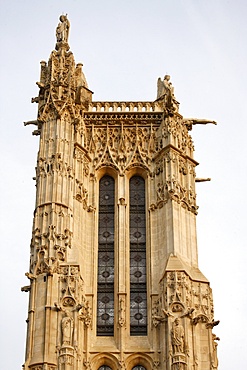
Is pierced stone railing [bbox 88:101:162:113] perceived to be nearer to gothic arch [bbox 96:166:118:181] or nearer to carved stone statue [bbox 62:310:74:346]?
gothic arch [bbox 96:166:118:181]

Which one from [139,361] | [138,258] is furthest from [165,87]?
[139,361]

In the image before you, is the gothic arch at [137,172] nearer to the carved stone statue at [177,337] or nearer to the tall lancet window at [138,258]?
the tall lancet window at [138,258]

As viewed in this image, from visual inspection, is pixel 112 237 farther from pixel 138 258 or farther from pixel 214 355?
pixel 214 355

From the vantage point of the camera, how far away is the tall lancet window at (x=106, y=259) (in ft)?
102

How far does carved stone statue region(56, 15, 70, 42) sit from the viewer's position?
36781mm

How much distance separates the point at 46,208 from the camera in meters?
31.1

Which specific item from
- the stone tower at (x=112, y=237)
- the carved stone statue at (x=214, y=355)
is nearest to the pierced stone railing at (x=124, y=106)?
the stone tower at (x=112, y=237)

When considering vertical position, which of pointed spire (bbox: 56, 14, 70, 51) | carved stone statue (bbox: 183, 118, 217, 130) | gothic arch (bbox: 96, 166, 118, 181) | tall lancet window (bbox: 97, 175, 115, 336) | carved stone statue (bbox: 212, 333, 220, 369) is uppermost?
pointed spire (bbox: 56, 14, 70, 51)

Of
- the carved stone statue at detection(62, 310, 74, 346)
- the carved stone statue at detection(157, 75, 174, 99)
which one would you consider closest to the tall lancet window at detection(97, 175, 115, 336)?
the carved stone statue at detection(62, 310, 74, 346)

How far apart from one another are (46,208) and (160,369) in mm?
6168

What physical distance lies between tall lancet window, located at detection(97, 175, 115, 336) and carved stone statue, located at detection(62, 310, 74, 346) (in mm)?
2293

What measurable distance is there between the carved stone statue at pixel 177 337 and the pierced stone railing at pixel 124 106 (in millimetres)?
9668

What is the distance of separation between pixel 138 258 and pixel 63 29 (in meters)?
9.80

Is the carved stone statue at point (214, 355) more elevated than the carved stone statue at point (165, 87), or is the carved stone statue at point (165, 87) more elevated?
the carved stone statue at point (165, 87)
